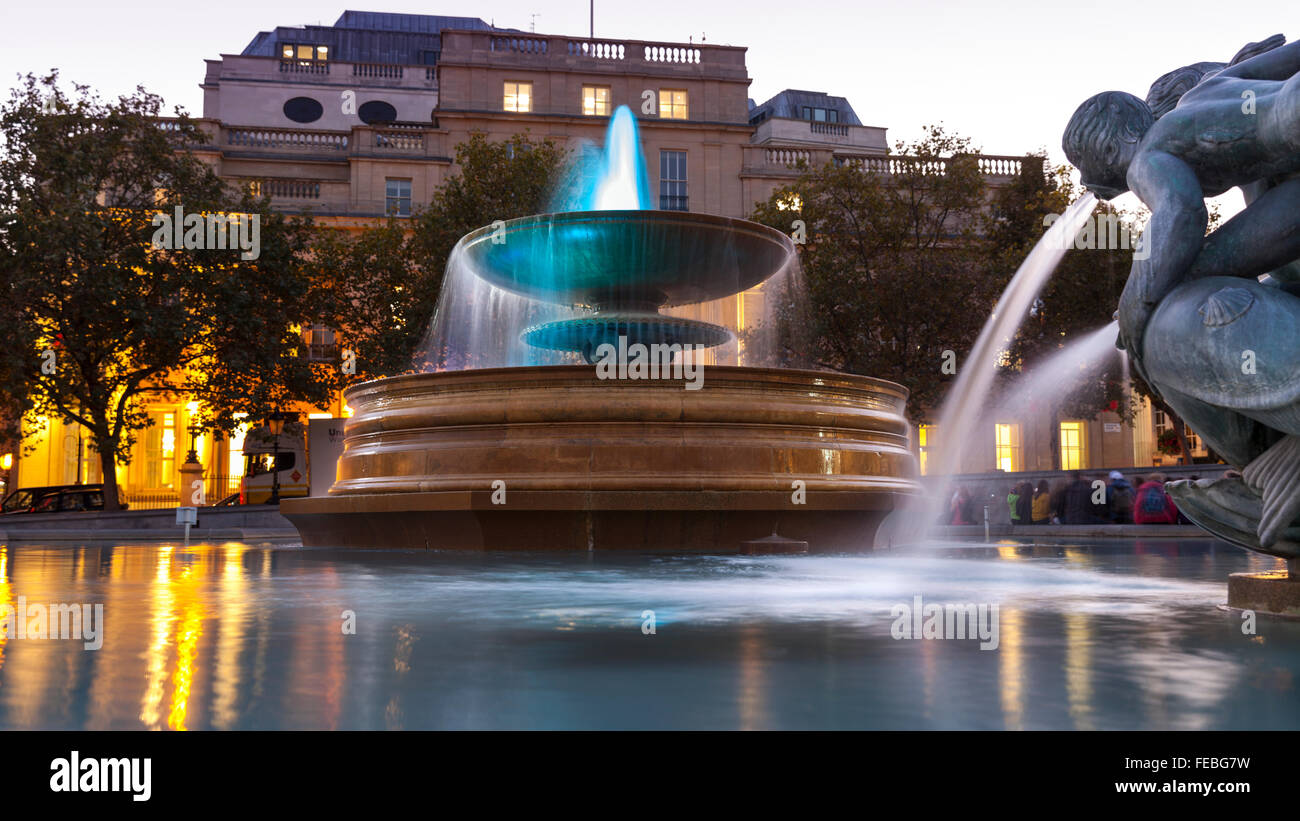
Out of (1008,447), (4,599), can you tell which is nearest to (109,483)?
(4,599)

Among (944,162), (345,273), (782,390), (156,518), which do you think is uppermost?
(944,162)

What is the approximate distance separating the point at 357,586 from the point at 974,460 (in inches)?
1612

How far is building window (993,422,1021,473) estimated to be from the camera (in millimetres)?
43656

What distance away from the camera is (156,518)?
2195cm

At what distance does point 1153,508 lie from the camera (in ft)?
52.5

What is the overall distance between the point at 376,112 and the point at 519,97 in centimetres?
1532

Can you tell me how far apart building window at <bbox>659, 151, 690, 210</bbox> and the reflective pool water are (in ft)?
127

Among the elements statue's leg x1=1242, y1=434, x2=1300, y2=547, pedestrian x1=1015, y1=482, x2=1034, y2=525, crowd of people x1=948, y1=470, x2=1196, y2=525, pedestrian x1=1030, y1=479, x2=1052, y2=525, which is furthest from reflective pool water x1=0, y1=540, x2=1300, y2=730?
pedestrian x1=1015, y1=482, x2=1034, y2=525

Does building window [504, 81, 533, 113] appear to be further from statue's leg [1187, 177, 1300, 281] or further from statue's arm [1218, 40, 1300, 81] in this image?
statue's leg [1187, 177, 1300, 281]

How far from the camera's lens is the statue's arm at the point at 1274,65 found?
3643 mm

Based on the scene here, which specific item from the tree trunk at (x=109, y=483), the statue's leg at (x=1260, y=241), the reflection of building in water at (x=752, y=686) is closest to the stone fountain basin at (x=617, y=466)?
the statue's leg at (x=1260, y=241)

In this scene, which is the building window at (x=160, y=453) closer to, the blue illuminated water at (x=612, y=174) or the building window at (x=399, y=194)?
the building window at (x=399, y=194)
